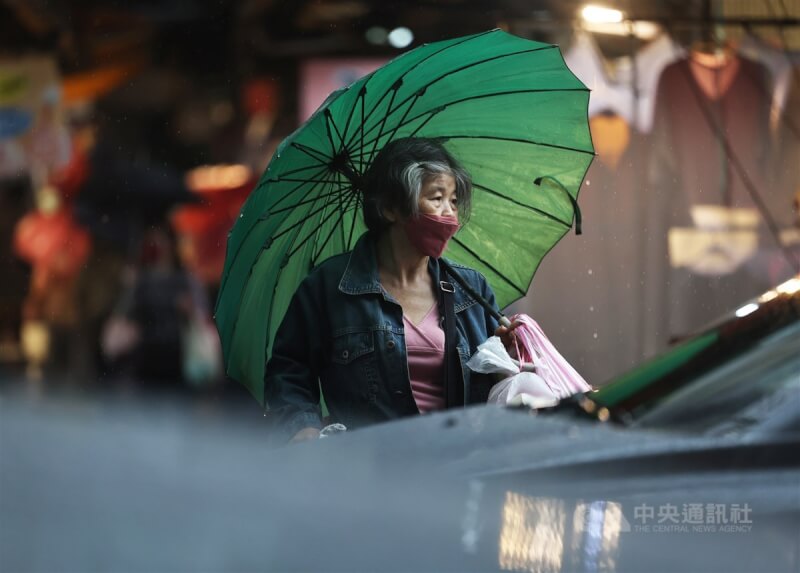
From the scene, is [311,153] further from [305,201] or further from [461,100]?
[461,100]

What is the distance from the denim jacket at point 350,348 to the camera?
3.43 meters

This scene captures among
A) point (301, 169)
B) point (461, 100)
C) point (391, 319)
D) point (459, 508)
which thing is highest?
point (461, 100)

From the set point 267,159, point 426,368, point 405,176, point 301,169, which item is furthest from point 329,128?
point 267,159

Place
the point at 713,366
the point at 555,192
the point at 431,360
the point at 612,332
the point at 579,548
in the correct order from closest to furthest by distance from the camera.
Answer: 1. the point at 579,548
2. the point at 713,366
3. the point at 431,360
4. the point at 555,192
5. the point at 612,332

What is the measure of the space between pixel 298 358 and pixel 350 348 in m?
0.15

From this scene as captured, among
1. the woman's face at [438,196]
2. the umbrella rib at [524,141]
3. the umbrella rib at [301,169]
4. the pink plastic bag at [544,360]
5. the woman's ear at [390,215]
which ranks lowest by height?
the pink plastic bag at [544,360]

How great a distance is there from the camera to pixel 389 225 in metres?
3.58

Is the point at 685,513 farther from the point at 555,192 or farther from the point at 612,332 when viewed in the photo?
the point at 612,332

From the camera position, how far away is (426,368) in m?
3.46

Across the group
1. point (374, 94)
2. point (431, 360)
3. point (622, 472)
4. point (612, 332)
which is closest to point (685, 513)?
point (622, 472)

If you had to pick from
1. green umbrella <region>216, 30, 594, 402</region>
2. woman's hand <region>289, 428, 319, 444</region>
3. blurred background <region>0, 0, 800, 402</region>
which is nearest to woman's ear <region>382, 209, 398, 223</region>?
green umbrella <region>216, 30, 594, 402</region>

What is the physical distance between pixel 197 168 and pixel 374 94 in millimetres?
4864

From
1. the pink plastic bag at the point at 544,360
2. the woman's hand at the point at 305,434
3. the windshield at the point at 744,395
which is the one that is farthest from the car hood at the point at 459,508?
the pink plastic bag at the point at 544,360

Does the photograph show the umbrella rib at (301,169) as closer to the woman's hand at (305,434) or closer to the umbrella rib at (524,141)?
the umbrella rib at (524,141)
